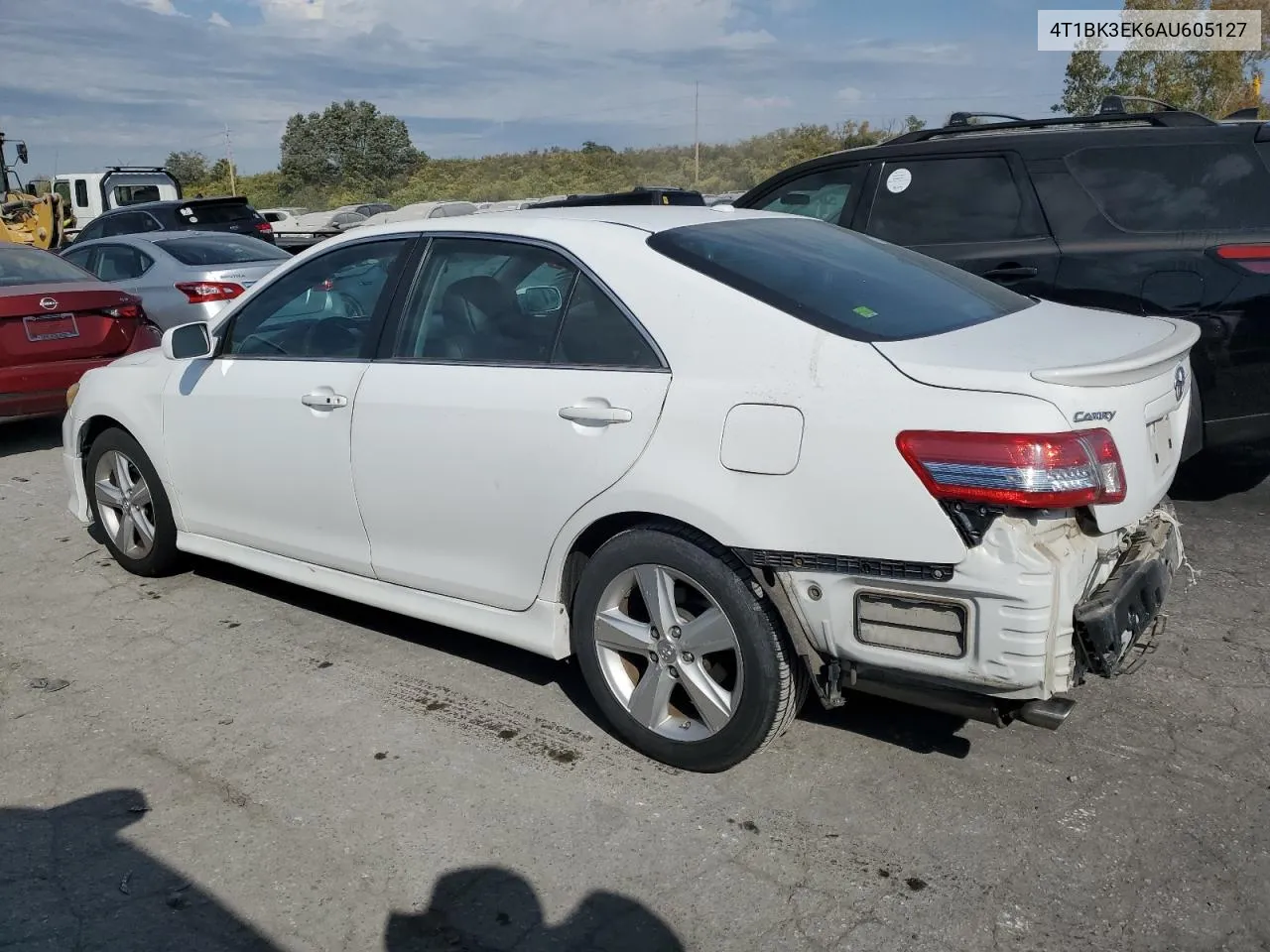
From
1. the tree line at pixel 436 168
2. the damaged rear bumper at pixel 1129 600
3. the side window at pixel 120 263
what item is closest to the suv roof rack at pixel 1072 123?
the damaged rear bumper at pixel 1129 600

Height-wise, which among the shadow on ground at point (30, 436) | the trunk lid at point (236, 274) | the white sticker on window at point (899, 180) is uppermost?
the white sticker on window at point (899, 180)

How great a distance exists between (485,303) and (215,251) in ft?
28.1

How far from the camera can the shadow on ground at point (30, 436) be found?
899 cm

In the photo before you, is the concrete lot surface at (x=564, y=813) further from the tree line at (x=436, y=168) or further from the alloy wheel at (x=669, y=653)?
the tree line at (x=436, y=168)

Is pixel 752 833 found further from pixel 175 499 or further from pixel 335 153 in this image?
pixel 335 153

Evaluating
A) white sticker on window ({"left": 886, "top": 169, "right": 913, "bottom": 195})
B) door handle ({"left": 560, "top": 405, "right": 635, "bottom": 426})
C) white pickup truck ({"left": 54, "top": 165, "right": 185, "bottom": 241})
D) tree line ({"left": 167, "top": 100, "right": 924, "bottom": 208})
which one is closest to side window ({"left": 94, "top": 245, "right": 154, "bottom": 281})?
white sticker on window ({"left": 886, "top": 169, "right": 913, "bottom": 195})

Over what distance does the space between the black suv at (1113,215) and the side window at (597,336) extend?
3116 mm

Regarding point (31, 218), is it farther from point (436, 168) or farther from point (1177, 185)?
point (436, 168)

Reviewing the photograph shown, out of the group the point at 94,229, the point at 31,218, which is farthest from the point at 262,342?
the point at 31,218

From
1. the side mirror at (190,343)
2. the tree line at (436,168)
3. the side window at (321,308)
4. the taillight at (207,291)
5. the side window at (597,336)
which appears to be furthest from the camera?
the tree line at (436,168)

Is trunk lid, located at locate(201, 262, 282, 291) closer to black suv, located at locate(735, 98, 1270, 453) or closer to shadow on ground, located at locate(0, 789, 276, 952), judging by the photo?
black suv, located at locate(735, 98, 1270, 453)

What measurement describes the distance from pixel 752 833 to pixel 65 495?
5.85m

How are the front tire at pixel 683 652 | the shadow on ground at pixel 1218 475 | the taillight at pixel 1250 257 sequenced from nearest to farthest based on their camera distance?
Result: 1. the front tire at pixel 683 652
2. the taillight at pixel 1250 257
3. the shadow on ground at pixel 1218 475

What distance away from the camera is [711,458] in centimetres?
320
